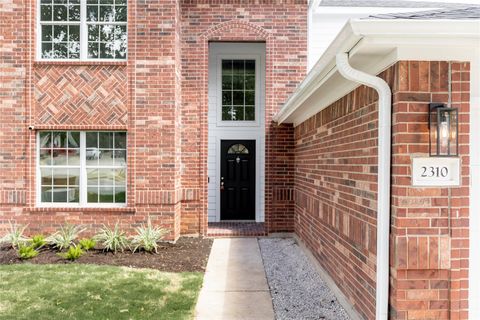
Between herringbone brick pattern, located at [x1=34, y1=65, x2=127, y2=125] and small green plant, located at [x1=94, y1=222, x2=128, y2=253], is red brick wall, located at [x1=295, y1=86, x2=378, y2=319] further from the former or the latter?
herringbone brick pattern, located at [x1=34, y1=65, x2=127, y2=125]

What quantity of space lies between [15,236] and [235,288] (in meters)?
5.06

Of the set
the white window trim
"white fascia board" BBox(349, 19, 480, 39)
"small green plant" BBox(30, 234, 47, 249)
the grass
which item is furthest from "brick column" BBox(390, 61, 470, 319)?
the white window trim

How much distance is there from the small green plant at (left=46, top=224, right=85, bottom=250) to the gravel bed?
3.91 m

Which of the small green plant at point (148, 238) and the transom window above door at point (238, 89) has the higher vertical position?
the transom window above door at point (238, 89)

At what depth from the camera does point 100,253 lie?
7887mm

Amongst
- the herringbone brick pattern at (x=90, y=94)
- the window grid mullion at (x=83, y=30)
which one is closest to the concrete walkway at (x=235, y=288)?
the herringbone brick pattern at (x=90, y=94)

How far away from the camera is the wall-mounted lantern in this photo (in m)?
3.39

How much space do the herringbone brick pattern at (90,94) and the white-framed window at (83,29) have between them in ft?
1.11

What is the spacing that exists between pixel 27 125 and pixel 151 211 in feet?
10.8

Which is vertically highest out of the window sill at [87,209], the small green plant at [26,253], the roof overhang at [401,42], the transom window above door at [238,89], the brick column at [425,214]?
the transom window above door at [238,89]

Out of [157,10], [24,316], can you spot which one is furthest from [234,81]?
[24,316]

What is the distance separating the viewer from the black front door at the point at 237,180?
11.3m

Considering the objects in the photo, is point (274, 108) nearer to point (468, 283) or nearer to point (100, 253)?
point (100, 253)

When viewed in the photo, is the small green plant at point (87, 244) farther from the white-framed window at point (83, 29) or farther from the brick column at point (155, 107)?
the white-framed window at point (83, 29)
